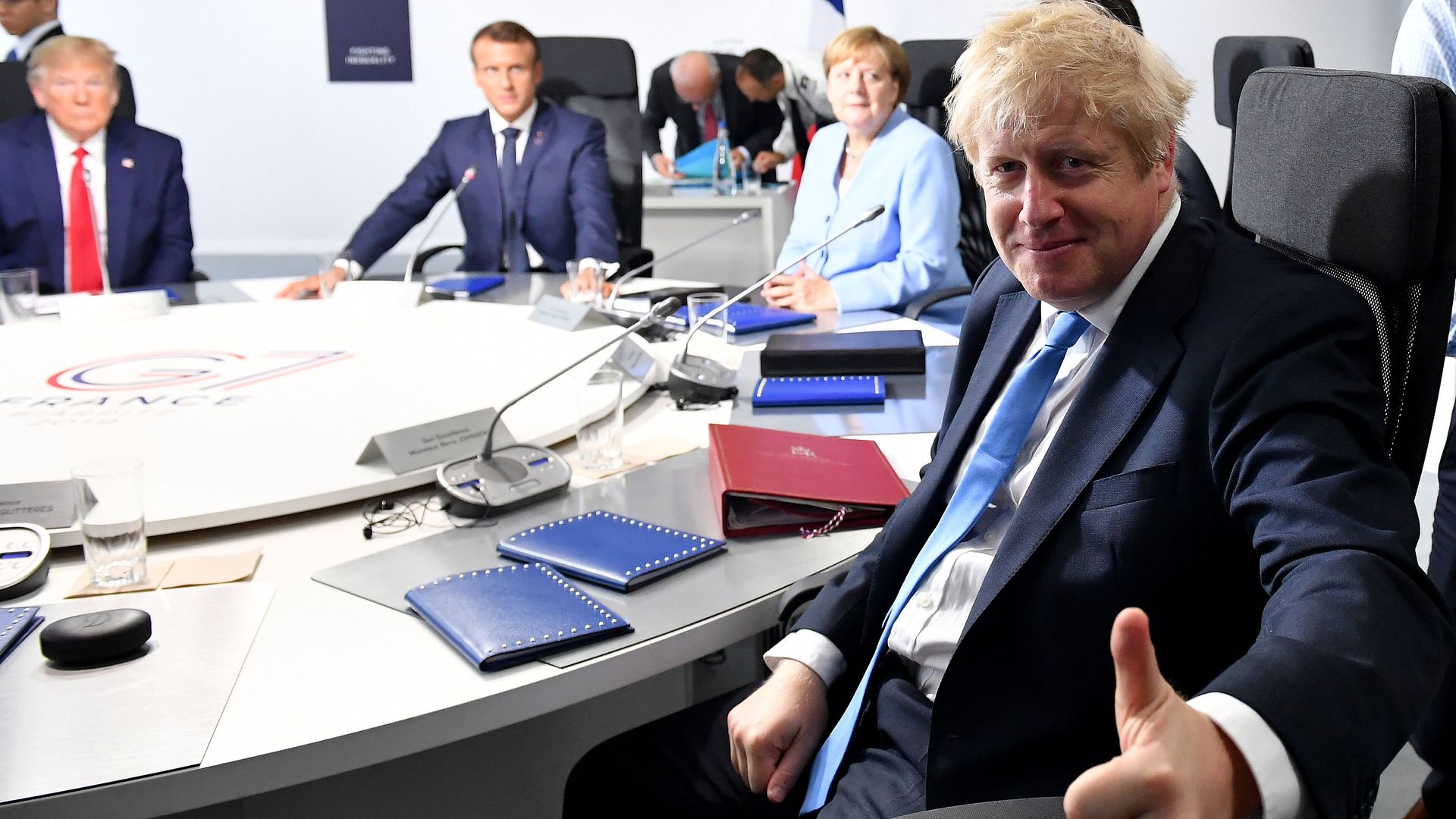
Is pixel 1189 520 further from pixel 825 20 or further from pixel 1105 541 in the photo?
pixel 825 20

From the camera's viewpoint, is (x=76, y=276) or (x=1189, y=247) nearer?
(x=1189, y=247)

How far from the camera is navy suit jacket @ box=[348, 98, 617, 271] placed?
13.1 feet

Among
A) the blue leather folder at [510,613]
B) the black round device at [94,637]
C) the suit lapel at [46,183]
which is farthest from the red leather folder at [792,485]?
the suit lapel at [46,183]

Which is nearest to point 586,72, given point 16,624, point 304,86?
point 16,624

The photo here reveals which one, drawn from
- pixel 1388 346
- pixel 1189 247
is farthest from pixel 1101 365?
pixel 1388 346

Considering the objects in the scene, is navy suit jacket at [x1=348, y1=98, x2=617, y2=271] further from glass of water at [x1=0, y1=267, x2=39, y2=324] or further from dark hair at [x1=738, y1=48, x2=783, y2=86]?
dark hair at [x1=738, y1=48, x2=783, y2=86]

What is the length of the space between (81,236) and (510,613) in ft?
10.1

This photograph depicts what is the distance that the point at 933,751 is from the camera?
1179mm

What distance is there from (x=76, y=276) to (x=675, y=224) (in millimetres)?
2365

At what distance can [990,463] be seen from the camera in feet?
4.18

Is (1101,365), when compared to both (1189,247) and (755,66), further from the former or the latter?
(755,66)

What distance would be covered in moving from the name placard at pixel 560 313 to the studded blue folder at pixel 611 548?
1.04 metres

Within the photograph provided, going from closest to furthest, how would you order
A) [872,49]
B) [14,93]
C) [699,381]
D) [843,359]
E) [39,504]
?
[39,504]
[699,381]
[843,359]
[872,49]
[14,93]

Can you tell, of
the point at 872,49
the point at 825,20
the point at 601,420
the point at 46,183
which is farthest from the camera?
the point at 825,20
